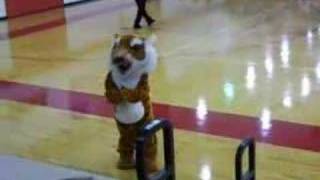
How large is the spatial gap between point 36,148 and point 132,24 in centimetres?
418

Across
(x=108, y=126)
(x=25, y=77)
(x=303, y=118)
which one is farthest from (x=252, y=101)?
(x=25, y=77)

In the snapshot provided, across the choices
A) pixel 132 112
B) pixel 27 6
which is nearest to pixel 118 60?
Result: pixel 132 112

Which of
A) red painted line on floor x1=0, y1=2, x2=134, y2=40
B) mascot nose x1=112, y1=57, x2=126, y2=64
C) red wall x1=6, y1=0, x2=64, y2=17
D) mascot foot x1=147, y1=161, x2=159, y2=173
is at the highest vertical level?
mascot nose x1=112, y1=57, x2=126, y2=64

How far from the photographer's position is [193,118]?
13.8 ft

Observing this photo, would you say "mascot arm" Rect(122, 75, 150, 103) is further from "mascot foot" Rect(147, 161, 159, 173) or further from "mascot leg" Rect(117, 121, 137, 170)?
"mascot foot" Rect(147, 161, 159, 173)

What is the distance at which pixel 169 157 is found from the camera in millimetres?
2834

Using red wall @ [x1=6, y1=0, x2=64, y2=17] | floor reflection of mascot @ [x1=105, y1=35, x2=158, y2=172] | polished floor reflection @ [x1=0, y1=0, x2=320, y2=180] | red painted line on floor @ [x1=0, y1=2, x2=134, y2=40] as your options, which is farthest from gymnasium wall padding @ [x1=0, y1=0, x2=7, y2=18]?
floor reflection of mascot @ [x1=105, y1=35, x2=158, y2=172]

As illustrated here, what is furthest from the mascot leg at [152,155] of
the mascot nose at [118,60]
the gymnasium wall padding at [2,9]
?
the gymnasium wall padding at [2,9]

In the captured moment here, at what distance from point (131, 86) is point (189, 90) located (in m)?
1.61

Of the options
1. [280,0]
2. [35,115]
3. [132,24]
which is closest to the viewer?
[35,115]

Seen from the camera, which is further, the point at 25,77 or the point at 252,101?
the point at 25,77

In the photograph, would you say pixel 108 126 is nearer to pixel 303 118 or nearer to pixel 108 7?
pixel 303 118

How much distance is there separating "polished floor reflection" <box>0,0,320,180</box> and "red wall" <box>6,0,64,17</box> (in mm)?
428

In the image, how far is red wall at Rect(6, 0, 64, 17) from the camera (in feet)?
28.7
